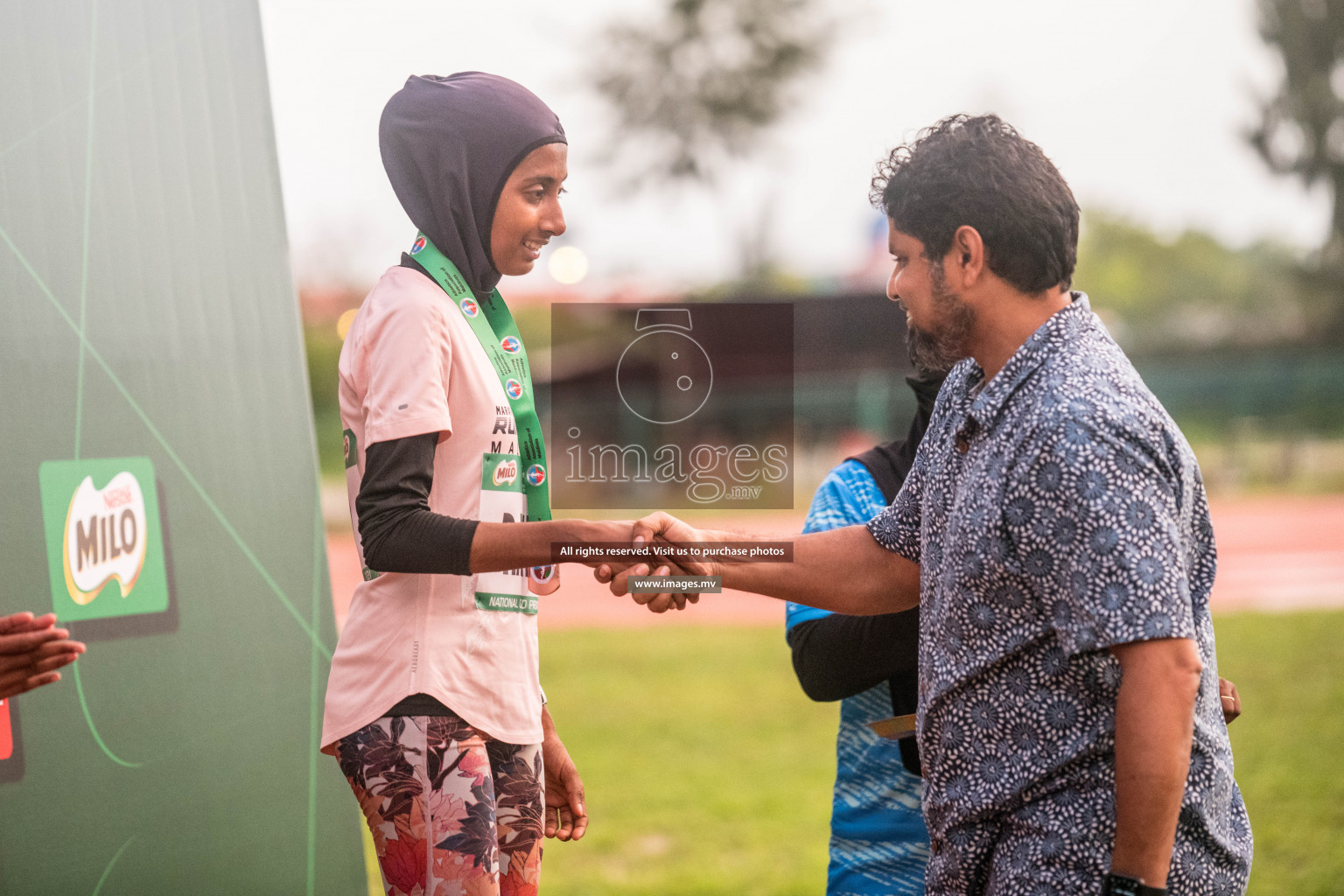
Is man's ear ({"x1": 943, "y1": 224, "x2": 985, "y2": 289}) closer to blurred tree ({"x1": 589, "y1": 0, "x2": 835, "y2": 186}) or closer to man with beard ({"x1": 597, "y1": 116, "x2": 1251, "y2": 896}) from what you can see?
man with beard ({"x1": 597, "y1": 116, "x2": 1251, "y2": 896})

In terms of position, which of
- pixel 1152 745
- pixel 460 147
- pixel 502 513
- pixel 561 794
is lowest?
pixel 561 794

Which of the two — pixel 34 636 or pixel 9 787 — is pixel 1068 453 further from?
pixel 9 787

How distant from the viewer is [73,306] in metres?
2.47

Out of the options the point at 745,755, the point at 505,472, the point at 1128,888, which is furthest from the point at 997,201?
the point at 745,755

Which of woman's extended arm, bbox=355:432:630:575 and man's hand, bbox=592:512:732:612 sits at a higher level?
woman's extended arm, bbox=355:432:630:575

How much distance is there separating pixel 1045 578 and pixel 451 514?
809 millimetres

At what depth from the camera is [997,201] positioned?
1.56 metres

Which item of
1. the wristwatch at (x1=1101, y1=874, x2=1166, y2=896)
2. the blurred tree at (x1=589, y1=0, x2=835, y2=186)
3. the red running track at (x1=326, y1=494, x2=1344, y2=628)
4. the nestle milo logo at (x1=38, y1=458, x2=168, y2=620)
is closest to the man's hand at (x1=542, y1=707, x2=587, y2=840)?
the wristwatch at (x1=1101, y1=874, x2=1166, y2=896)

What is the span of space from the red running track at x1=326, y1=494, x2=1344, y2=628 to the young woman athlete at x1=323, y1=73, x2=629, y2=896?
8.26 metres

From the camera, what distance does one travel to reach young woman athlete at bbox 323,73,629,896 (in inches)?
61.9

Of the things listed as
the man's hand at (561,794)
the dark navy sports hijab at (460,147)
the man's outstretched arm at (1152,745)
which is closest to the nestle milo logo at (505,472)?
the dark navy sports hijab at (460,147)

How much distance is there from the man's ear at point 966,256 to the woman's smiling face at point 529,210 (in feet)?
1.90

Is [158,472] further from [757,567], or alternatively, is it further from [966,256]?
[966,256]

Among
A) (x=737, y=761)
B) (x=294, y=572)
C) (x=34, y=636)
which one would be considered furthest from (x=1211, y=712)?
(x=737, y=761)
